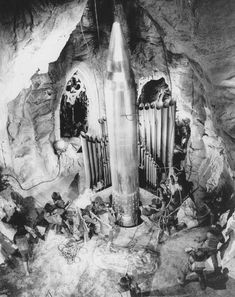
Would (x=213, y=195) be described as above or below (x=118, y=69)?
below

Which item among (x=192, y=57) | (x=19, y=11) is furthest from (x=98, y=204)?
(x=19, y=11)

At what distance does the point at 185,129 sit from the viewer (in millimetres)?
10250

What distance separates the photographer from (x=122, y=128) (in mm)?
8531

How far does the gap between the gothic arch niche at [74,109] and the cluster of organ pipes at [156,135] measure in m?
2.21

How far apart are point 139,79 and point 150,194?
3540 mm

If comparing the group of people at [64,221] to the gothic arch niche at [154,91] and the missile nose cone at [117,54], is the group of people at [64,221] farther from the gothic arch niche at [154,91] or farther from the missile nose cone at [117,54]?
the missile nose cone at [117,54]

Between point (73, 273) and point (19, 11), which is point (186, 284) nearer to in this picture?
point (73, 273)

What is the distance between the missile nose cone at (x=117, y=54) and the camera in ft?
24.5

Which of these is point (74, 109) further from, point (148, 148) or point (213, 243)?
point (213, 243)

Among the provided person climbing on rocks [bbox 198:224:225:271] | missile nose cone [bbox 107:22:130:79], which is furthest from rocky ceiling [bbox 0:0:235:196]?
person climbing on rocks [bbox 198:224:225:271]

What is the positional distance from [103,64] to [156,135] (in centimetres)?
282

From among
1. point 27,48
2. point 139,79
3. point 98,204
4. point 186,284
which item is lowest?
point 186,284

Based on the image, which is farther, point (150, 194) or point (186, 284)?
point (150, 194)

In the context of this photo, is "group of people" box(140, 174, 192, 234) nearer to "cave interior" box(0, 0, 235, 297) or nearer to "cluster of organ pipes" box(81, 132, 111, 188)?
"cave interior" box(0, 0, 235, 297)
